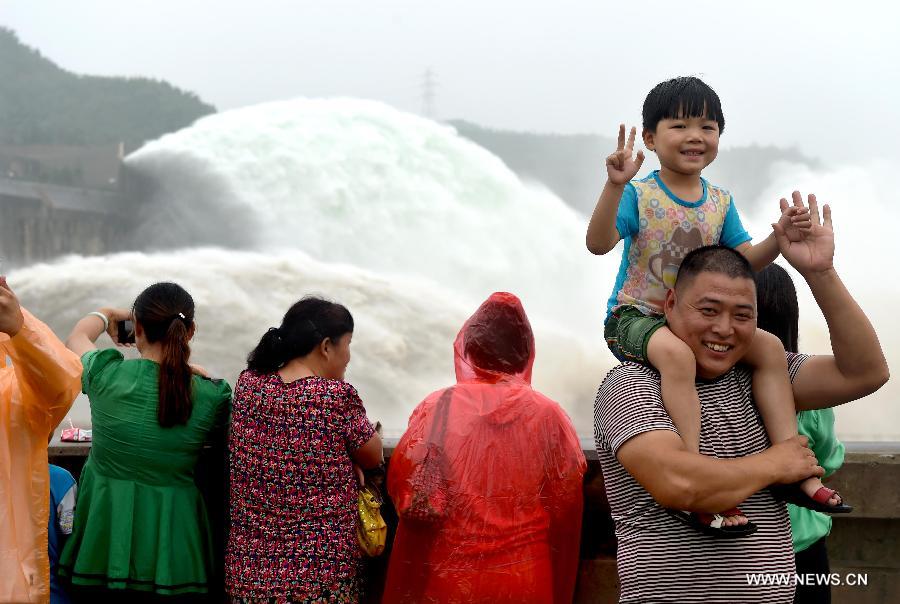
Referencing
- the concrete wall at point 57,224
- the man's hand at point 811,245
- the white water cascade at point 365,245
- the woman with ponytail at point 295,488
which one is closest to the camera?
the man's hand at point 811,245

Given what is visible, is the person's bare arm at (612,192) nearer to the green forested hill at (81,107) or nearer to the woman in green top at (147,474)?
the woman in green top at (147,474)

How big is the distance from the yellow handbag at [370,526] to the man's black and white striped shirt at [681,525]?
0.82 m

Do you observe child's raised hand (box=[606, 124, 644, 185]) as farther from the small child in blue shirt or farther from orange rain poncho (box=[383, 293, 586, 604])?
the small child in blue shirt

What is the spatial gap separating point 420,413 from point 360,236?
53.6 ft

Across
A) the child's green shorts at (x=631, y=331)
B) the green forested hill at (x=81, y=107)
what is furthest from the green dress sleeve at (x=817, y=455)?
the green forested hill at (x=81, y=107)

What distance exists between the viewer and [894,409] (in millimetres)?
19375

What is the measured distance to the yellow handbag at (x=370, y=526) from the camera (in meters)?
2.81

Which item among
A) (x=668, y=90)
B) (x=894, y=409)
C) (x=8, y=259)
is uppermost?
(x=668, y=90)

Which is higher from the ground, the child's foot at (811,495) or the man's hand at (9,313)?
the man's hand at (9,313)

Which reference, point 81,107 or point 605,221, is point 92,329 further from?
point 81,107

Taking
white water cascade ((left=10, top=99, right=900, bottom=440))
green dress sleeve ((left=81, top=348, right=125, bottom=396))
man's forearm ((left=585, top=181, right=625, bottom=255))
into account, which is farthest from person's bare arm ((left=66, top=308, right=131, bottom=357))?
white water cascade ((left=10, top=99, right=900, bottom=440))

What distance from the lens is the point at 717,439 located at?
2230mm

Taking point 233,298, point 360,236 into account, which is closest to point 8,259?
point 360,236

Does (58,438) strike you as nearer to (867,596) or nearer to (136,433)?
(136,433)
